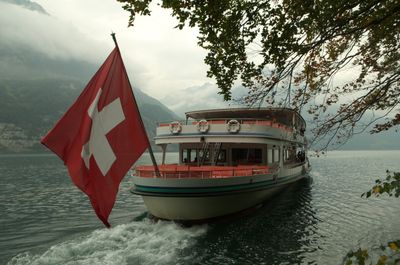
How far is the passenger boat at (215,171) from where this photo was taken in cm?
1591

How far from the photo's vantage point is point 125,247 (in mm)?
13570

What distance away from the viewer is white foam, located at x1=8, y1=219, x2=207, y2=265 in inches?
482

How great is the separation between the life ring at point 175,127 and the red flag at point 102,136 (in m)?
10.5

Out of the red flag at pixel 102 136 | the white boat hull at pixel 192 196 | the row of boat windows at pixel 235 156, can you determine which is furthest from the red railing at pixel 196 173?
the red flag at pixel 102 136

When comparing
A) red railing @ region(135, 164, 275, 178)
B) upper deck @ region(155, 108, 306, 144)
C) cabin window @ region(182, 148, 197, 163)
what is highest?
upper deck @ region(155, 108, 306, 144)

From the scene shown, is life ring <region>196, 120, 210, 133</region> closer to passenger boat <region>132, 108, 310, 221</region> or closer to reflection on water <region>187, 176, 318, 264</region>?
passenger boat <region>132, 108, 310, 221</region>

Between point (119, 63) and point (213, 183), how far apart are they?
25.5 feet

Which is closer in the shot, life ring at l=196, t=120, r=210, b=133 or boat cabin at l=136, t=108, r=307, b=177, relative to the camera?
boat cabin at l=136, t=108, r=307, b=177

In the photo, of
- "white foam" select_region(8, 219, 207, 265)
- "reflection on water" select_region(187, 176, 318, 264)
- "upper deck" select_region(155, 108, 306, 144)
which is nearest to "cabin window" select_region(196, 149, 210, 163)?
"upper deck" select_region(155, 108, 306, 144)

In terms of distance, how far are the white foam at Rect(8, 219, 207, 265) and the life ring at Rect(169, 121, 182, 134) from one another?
21.6 feet

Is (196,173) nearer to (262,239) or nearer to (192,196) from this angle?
(192,196)

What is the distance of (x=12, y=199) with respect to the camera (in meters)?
30.2

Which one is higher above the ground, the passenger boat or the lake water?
the passenger boat

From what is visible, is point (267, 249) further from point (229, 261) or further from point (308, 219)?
point (308, 219)
